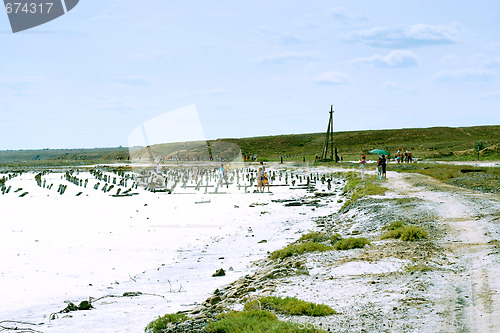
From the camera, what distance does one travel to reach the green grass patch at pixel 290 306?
7.27 metres

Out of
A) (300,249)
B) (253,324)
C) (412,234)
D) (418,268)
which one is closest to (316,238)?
(300,249)

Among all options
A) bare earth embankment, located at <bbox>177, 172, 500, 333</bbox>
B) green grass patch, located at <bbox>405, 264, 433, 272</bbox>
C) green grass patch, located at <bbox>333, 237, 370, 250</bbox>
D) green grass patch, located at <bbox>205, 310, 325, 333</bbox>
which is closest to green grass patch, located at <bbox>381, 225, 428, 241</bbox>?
bare earth embankment, located at <bbox>177, 172, 500, 333</bbox>

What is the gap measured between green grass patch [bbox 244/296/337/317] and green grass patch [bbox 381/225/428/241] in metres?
5.24

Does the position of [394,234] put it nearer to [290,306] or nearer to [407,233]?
[407,233]

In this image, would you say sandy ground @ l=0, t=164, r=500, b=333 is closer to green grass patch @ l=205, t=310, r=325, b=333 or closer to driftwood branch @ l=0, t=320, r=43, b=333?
driftwood branch @ l=0, t=320, r=43, b=333

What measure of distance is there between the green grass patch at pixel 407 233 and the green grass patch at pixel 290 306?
5239mm

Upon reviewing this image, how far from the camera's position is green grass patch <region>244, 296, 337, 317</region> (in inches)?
286

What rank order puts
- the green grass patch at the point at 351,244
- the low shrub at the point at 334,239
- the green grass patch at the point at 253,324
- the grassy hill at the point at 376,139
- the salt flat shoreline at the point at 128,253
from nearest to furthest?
the green grass patch at the point at 253,324
the salt flat shoreline at the point at 128,253
the green grass patch at the point at 351,244
the low shrub at the point at 334,239
the grassy hill at the point at 376,139

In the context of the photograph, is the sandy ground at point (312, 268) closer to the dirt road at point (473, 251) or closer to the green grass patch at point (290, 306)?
the dirt road at point (473, 251)

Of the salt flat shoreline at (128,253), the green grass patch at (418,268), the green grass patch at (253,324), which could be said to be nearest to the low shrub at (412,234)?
the green grass patch at (418,268)

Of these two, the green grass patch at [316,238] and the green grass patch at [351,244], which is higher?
the green grass patch at [351,244]

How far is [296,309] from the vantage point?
7418mm

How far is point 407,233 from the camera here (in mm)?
12211

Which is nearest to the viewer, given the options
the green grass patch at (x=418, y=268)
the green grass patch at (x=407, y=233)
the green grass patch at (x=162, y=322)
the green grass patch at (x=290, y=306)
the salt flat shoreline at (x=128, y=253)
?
the green grass patch at (x=290, y=306)
